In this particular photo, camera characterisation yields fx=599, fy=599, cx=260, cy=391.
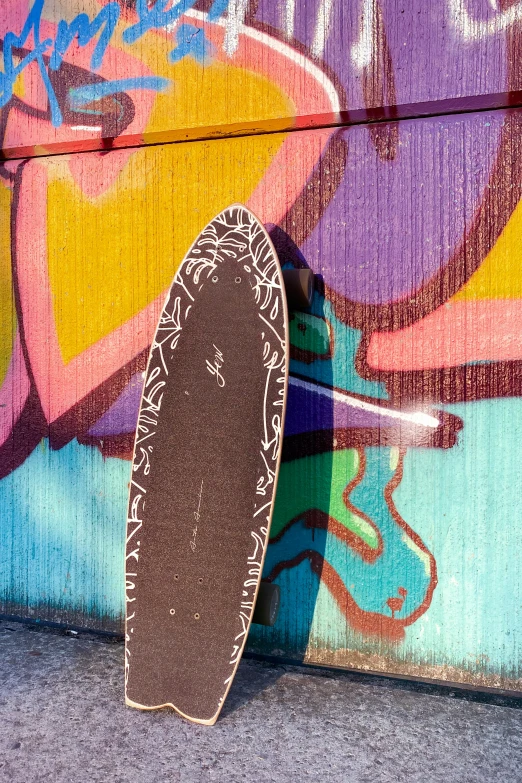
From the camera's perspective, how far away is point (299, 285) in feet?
7.91

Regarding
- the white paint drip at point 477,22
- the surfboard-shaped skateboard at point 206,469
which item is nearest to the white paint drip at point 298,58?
the white paint drip at point 477,22

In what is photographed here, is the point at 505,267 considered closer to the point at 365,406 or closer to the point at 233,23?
the point at 365,406

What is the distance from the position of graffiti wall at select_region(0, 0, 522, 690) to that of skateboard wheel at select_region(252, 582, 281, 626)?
0.31 m

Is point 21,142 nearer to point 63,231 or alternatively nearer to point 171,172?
point 63,231

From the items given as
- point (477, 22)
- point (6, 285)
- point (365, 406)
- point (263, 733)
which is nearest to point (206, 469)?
point (365, 406)

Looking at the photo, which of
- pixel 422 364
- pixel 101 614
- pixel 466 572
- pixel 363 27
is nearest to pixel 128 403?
pixel 101 614

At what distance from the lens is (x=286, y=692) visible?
2.29m

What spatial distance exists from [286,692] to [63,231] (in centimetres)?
229

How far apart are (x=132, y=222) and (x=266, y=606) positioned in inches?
70.6

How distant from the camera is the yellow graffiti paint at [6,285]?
3029 mm

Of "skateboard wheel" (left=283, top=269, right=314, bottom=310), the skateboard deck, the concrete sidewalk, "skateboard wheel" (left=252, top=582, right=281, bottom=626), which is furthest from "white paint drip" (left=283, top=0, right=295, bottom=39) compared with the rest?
the concrete sidewalk

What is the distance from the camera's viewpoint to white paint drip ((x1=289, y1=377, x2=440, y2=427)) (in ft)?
7.89

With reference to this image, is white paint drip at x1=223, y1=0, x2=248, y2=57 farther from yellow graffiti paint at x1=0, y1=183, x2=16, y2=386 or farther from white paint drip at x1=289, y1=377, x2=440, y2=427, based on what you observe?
white paint drip at x1=289, y1=377, x2=440, y2=427

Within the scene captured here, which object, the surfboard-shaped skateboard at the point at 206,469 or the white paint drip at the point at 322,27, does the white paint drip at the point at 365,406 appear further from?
the white paint drip at the point at 322,27
